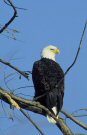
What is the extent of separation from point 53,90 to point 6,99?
2.16 metres

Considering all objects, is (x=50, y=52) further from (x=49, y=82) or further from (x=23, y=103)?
(x=23, y=103)

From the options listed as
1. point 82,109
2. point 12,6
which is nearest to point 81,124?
point 82,109

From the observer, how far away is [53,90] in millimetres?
4508

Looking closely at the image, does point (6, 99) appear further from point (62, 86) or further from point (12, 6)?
point (62, 86)

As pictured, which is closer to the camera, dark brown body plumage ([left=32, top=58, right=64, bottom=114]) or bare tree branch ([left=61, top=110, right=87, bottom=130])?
bare tree branch ([left=61, top=110, right=87, bottom=130])

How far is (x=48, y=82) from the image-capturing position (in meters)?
4.66

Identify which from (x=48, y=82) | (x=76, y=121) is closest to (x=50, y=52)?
(x=48, y=82)

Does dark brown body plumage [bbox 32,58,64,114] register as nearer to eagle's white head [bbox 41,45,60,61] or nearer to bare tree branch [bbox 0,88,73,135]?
eagle's white head [bbox 41,45,60,61]

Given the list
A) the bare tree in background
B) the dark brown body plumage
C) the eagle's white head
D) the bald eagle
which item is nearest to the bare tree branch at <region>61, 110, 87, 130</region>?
the bare tree in background

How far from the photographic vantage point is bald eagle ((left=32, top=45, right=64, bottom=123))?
14.5 ft

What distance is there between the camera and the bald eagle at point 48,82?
4.41 meters

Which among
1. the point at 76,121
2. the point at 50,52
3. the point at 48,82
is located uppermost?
the point at 76,121

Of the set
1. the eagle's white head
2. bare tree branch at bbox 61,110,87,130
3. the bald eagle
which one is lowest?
the eagle's white head

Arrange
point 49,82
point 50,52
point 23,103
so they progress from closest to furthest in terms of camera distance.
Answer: point 23,103, point 49,82, point 50,52
